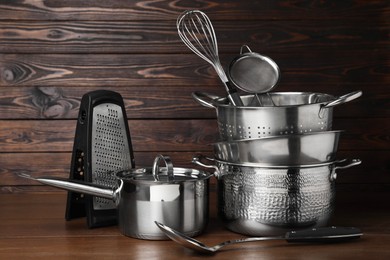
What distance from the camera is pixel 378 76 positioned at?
5.30 feet

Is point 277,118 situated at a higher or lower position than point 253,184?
higher

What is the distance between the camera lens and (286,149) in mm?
1162

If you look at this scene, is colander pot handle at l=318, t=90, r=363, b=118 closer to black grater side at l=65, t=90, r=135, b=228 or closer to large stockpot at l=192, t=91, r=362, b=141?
large stockpot at l=192, t=91, r=362, b=141

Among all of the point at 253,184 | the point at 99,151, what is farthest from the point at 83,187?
the point at 253,184

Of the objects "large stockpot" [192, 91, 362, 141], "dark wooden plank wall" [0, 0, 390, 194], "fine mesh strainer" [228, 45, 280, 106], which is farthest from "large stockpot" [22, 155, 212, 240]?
"dark wooden plank wall" [0, 0, 390, 194]

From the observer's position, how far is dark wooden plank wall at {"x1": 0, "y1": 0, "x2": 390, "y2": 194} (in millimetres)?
1585

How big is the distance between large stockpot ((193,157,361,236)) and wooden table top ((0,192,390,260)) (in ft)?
0.12

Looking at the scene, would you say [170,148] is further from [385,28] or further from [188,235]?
[385,28]

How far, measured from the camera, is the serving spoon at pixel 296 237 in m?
1.10

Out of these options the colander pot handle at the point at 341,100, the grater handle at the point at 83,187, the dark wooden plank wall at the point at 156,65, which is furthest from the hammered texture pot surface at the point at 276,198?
the dark wooden plank wall at the point at 156,65

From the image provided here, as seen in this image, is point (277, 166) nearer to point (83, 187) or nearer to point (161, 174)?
point (161, 174)

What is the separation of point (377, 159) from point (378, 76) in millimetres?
202

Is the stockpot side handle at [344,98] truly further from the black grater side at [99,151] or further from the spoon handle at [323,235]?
the black grater side at [99,151]

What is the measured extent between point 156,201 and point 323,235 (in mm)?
294
